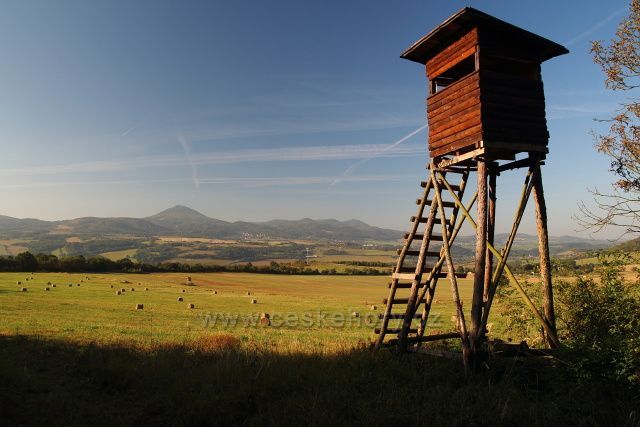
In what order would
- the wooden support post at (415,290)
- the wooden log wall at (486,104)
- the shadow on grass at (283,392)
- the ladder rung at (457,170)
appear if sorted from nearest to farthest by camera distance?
the shadow on grass at (283,392) < the wooden log wall at (486,104) < the wooden support post at (415,290) < the ladder rung at (457,170)

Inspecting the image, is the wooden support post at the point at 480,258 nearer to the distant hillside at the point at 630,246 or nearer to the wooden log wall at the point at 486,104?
the wooden log wall at the point at 486,104

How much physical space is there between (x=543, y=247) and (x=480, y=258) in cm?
232

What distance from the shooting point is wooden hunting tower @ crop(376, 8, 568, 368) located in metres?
10.5

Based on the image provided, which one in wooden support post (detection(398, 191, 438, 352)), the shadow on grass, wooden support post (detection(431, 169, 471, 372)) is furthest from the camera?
wooden support post (detection(398, 191, 438, 352))

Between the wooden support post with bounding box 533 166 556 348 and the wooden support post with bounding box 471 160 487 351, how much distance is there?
1675 mm

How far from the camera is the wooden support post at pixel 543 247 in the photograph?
34.7ft

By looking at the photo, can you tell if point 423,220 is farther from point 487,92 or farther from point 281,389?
point 281,389

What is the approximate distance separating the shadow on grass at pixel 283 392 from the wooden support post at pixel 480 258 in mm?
1254

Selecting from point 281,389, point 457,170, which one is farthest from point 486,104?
point 281,389

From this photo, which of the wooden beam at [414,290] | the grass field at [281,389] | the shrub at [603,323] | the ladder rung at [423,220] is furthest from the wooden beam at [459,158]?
the grass field at [281,389]

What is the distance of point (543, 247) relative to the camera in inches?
440

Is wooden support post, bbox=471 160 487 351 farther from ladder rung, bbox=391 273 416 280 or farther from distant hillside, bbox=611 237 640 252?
distant hillside, bbox=611 237 640 252

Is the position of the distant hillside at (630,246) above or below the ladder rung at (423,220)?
below

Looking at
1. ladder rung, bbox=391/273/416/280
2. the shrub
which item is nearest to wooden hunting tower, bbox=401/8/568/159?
ladder rung, bbox=391/273/416/280
